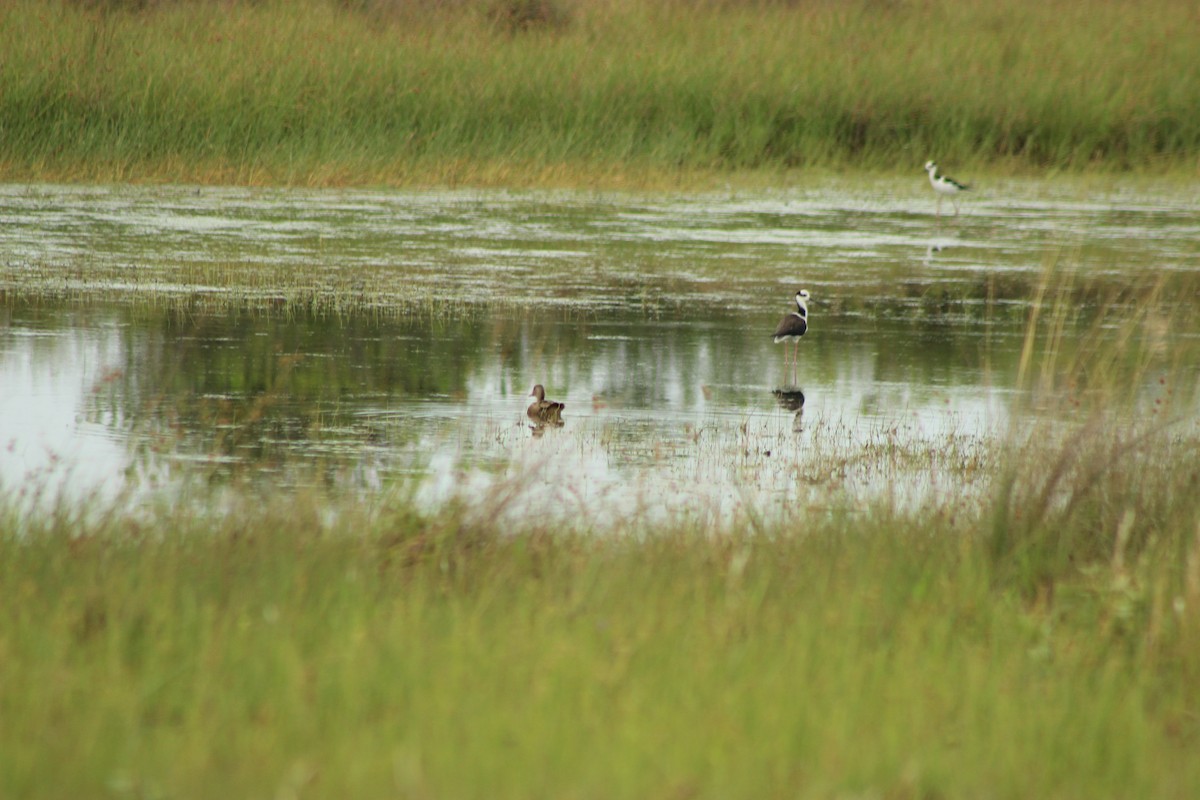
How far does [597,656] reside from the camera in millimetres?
4371

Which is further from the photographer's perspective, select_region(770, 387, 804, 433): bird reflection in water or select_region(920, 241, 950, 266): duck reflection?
select_region(920, 241, 950, 266): duck reflection

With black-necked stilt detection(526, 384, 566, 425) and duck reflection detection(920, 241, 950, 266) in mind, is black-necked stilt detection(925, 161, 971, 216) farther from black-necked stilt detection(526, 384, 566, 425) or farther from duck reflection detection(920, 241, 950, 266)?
black-necked stilt detection(526, 384, 566, 425)

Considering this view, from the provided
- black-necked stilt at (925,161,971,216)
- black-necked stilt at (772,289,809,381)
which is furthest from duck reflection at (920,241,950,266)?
black-necked stilt at (772,289,809,381)

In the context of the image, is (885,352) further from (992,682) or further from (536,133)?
(536,133)

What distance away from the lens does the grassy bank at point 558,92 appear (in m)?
20.6

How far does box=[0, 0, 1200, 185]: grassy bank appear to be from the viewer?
20.6 meters

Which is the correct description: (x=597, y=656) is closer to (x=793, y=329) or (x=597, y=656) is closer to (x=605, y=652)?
(x=605, y=652)

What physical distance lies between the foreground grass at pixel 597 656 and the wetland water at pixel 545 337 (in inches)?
23.3

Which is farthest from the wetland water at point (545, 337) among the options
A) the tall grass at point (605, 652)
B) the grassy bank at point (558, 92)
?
the grassy bank at point (558, 92)

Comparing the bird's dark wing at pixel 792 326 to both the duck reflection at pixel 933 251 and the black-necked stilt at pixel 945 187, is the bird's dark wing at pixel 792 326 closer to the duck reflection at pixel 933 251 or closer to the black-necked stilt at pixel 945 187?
the duck reflection at pixel 933 251

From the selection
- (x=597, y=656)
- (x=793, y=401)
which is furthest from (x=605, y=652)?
(x=793, y=401)

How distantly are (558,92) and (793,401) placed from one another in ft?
43.4

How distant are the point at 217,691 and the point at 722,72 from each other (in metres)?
20.2

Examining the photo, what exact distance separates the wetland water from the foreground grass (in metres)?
0.59
